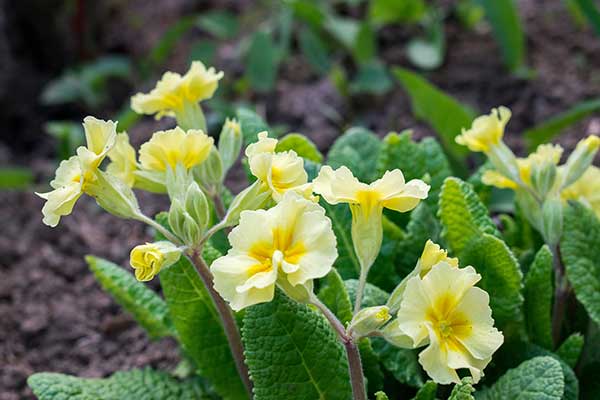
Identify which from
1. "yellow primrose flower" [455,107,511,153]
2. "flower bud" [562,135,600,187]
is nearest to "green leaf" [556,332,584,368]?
"flower bud" [562,135,600,187]

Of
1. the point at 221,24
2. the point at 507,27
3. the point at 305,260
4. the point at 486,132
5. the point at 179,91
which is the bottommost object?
the point at 305,260

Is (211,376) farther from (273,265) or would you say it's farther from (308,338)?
(273,265)

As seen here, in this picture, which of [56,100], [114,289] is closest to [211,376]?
[114,289]

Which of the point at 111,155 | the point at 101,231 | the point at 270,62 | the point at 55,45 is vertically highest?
the point at 55,45

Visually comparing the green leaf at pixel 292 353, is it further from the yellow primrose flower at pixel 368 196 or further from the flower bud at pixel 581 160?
the flower bud at pixel 581 160

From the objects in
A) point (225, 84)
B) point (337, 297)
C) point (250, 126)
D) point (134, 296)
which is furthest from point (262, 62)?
point (337, 297)

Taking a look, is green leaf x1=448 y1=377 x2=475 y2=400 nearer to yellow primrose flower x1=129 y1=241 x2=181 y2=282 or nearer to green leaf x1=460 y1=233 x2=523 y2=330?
green leaf x1=460 y1=233 x2=523 y2=330

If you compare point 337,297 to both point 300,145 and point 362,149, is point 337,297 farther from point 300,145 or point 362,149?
point 362,149
